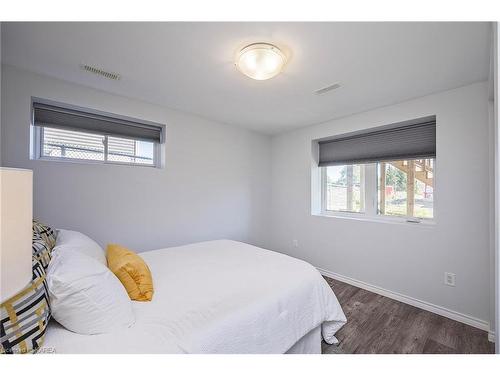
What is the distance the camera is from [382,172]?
279 centimetres

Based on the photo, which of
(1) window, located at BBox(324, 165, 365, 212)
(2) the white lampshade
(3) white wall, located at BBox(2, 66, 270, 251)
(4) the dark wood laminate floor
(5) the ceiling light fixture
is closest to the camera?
(2) the white lampshade

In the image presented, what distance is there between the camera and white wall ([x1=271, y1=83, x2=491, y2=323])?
6.33ft

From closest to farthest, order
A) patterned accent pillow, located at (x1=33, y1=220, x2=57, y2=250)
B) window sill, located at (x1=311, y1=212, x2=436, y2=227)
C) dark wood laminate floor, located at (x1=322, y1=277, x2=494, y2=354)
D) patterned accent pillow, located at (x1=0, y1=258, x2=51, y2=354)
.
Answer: patterned accent pillow, located at (x1=0, y1=258, x2=51, y2=354), patterned accent pillow, located at (x1=33, y1=220, x2=57, y2=250), dark wood laminate floor, located at (x1=322, y1=277, x2=494, y2=354), window sill, located at (x1=311, y1=212, x2=436, y2=227)

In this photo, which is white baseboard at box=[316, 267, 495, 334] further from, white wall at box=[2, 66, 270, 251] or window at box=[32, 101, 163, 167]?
window at box=[32, 101, 163, 167]

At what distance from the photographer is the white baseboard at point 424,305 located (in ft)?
6.23

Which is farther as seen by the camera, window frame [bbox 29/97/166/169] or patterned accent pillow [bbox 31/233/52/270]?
window frame [bbox 29/97/166/169]

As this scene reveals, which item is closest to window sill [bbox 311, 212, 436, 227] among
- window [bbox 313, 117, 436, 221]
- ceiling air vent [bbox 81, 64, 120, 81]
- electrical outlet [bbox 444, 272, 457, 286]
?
window [bbox 313, 117, 436, 221]

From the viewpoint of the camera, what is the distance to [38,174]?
6.32 feet

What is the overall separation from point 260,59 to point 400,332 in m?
2.50

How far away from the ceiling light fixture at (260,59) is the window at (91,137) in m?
1.58

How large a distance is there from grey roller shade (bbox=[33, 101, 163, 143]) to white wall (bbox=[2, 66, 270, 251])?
4.5 inches

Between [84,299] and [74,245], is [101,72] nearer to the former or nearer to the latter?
[74,245]

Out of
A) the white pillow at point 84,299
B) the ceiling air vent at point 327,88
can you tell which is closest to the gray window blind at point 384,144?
the ceiling air vent at point 327,88
